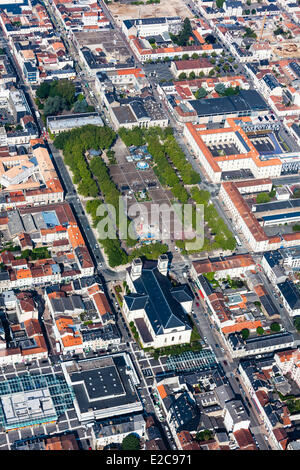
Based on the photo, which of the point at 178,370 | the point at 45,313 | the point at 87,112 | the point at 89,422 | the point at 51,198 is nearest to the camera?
the point at 89,422

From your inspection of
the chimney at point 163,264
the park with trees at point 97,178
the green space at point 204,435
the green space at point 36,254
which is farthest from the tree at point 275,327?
the green space at point 36,254

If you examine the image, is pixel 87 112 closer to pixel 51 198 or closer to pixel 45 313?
pixel 51 198

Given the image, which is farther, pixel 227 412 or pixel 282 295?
pixel 282 295

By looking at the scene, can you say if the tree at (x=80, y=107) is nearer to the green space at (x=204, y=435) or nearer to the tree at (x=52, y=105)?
the tree at (x=52, y=105)

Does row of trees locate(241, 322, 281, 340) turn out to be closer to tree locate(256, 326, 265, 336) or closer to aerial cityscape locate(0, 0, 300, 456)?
tree locate(256, 326, 265, 336)

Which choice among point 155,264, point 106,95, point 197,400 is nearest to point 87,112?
point 106,95

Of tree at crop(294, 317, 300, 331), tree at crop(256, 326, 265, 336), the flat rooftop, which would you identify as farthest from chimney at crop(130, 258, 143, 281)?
tree at crop(294, 317, 300, 331)
